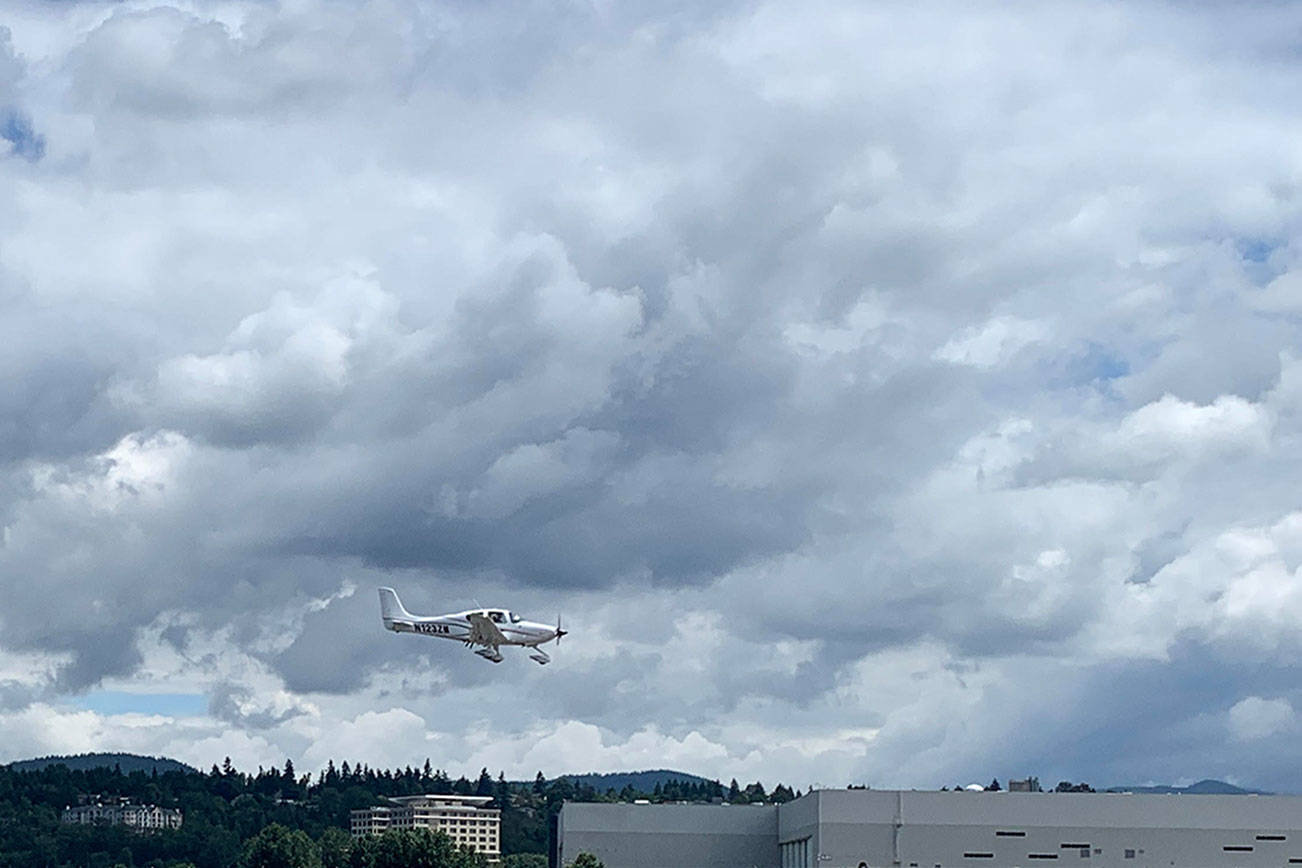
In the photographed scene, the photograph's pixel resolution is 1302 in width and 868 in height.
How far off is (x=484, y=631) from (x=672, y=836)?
121ft

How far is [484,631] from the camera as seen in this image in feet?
471

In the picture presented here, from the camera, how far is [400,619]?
516ft

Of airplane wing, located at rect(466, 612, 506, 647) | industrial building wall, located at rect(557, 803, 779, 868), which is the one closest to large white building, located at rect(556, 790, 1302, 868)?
industrial building wall, located at rect(557, 803, 779, 868)

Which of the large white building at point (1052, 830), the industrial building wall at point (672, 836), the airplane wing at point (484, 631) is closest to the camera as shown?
the airplane wing at point (484, 631)

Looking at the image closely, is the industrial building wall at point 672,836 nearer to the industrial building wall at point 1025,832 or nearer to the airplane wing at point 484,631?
the industrial building wall at point 1025,832

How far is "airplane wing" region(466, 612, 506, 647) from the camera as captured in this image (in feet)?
470

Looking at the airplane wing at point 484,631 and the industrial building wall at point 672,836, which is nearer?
the airplane wing at point 484,631

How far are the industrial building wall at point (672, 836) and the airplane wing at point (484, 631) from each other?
109ft

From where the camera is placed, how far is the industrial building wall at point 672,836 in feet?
559

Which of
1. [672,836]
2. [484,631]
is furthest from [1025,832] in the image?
[484,631]

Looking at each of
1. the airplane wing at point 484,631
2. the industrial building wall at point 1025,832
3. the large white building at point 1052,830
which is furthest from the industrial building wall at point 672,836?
the airplane wing at point 484,631

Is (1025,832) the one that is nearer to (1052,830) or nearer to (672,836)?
(1052,830)

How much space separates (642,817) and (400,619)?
30.4 m

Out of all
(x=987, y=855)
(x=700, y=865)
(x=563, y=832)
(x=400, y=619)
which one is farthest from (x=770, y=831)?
(x=400, y=619)
